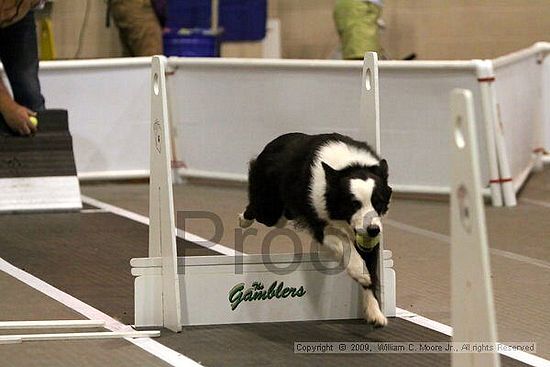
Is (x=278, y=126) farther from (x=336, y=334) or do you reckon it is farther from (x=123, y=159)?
(x=336, y=334)

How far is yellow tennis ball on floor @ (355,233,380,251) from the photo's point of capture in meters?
4.11

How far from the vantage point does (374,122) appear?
4.46 meters

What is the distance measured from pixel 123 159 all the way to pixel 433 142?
7.31 ft

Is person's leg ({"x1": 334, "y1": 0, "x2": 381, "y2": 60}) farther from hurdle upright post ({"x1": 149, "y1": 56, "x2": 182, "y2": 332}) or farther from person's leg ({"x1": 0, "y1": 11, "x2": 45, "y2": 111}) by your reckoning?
hurdle upright post ({"x1": 149, "y1": 56, "x2": 182, "y2": 332})

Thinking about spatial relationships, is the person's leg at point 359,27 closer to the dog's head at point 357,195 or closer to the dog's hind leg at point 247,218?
the dog's hind leg at point 247,218

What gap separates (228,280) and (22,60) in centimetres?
311

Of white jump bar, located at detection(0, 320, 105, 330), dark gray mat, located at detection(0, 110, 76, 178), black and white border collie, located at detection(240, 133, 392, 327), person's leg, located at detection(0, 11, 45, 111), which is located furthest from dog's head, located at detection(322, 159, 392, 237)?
person's leg, located at detection(0, 11, 45, 111)

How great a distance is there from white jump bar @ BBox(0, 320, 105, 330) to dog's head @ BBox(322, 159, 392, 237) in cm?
101

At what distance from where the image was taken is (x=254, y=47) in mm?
10648

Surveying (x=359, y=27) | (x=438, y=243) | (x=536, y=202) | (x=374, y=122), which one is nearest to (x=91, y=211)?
Answer: (x=438, y=243)

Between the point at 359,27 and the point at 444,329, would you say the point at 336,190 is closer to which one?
the point at 444,329

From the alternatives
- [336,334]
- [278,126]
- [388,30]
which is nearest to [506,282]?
[336,334]

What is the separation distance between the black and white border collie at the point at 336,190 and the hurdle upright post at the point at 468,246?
3.74 ft

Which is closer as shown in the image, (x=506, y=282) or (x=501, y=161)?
(x=506, y=282)
